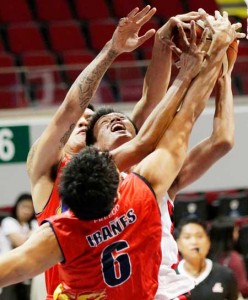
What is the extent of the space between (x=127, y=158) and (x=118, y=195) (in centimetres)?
39

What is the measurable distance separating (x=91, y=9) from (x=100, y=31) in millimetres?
467

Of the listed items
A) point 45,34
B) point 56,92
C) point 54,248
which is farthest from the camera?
point 45,34

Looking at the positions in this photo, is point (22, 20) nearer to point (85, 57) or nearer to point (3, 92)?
point (85, 57)

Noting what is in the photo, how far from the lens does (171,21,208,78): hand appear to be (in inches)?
142

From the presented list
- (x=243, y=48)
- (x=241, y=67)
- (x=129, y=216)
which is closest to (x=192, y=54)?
(x=129, y=216)

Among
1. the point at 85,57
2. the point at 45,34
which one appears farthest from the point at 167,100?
the point at 45,34

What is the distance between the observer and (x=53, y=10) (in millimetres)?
11516

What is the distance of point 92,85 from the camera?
12.9 ft

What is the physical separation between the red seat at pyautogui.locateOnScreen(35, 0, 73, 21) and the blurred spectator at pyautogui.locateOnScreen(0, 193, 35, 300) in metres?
4.02

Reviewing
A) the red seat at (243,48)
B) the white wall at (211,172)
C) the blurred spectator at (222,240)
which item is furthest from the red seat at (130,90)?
the blurred spectator at (222,240)

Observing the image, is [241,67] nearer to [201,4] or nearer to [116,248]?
[201,4]

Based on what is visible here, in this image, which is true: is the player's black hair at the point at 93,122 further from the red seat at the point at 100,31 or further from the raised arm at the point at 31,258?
the red seat at the point at 100,31

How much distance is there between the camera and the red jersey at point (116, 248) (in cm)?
322

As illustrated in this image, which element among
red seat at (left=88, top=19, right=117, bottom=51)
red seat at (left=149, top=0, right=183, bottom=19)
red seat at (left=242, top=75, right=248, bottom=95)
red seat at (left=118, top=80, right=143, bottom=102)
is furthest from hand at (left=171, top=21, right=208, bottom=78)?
red seat at (left=88, top=19, right=117, bottom=51)
